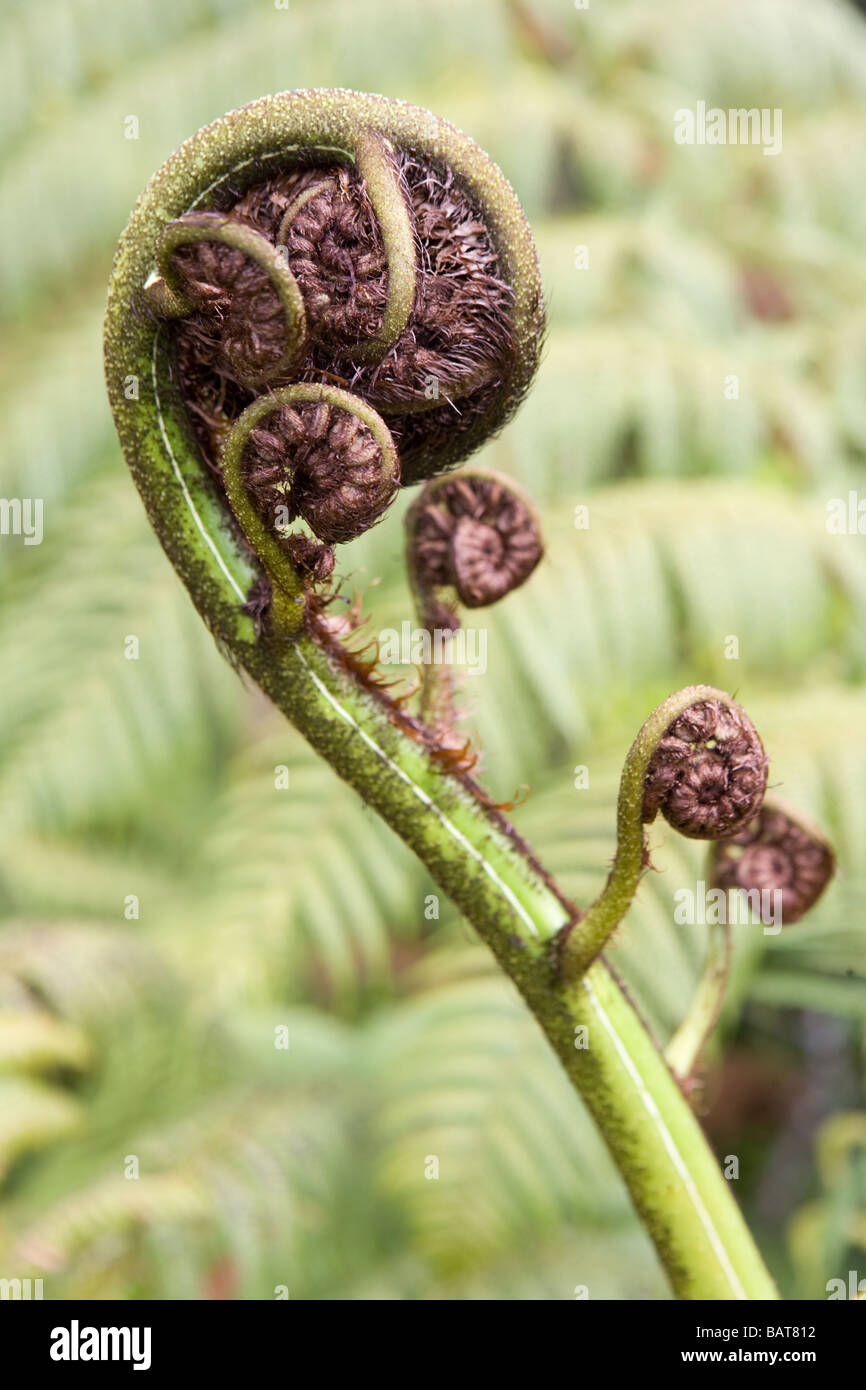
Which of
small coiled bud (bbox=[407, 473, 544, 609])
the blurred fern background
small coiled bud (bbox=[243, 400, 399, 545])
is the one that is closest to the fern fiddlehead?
small coiled bud (bbox=[243, 400, 399, 545])

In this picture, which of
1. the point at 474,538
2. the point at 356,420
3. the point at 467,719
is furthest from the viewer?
the point at 467,719

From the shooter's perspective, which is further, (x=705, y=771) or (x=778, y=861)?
(x=778, y=861)

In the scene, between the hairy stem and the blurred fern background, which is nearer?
the hairy stem

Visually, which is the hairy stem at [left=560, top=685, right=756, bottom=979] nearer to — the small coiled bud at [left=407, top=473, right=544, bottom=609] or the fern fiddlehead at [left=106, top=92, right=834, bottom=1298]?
the fern fiddlehead at [left=106, top=92, right=834, bottom=1298]

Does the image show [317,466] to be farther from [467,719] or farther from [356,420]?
[467,719]

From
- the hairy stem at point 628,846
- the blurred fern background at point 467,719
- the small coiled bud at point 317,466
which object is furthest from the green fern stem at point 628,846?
the blurred fern background at point 467,719

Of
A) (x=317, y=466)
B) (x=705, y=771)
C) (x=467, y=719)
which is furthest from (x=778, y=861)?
(x=467, y=719)
